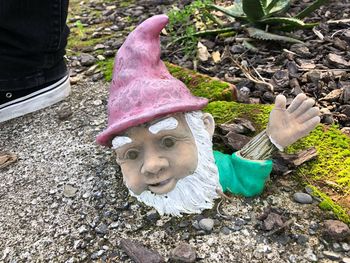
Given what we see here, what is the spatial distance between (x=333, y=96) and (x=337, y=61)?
314 millimetres

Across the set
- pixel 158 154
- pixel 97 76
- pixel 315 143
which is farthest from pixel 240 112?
pixel 97 76

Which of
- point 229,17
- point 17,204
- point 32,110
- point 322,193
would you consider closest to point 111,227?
point 17,204

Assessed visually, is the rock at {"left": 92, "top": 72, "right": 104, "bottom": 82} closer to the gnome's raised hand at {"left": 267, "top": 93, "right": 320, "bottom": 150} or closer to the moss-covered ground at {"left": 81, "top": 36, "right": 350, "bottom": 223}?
the moss-covered ground at {"left": 81, "top": 36, "right": 350, "bottom": 223}

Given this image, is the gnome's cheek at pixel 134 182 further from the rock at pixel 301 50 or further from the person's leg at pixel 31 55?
the rock at pixel 301 50

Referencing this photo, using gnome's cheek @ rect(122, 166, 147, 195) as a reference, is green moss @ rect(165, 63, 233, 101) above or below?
below

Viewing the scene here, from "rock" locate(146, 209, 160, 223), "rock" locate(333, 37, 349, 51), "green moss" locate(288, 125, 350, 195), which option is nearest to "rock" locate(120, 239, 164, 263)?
"rock" locate(146, 209, 160, 223)

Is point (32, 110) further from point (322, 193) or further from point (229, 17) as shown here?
point (322, 193)

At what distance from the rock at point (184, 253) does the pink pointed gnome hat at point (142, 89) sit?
0.45 metres

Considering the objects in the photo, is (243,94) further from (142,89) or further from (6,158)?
(6,158)

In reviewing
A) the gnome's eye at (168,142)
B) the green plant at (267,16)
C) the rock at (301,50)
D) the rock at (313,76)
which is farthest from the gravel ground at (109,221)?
the green plant at (267,16)

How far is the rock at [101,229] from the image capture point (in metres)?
1.87

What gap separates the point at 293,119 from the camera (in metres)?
1.74

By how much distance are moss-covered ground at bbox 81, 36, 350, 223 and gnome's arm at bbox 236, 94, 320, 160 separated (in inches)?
10.3

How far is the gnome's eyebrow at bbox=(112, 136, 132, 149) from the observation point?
5.47ft
